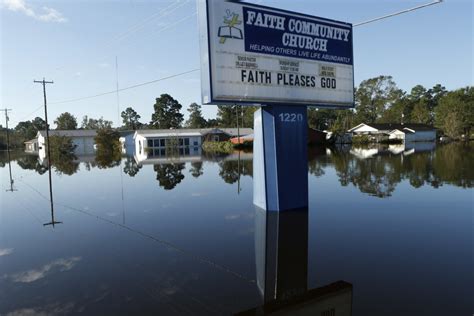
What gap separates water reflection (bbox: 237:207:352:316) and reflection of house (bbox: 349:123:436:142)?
64678 millimetres

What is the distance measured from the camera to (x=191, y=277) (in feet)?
20.4

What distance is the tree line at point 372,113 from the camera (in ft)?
271

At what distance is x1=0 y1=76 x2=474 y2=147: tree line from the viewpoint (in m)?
82.6

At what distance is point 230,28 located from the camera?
1052cm

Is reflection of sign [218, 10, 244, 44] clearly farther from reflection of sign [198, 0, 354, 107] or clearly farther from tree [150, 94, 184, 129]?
tree [150, 94, 184, 129]

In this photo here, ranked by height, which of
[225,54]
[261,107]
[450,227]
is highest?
[225,54]

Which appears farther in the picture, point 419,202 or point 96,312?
point 419,202

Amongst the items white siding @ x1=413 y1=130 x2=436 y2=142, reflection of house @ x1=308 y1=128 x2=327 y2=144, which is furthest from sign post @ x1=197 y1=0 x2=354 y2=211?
white siding @ x1=413 y1=130 x2=436 y2=142

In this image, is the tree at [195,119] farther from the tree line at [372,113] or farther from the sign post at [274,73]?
the sign post at [274,73]

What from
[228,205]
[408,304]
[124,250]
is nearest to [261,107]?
[228,205]

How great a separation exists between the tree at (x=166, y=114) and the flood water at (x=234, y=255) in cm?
10121

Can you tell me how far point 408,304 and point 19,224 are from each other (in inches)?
427

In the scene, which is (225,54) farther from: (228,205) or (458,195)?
(458,195)

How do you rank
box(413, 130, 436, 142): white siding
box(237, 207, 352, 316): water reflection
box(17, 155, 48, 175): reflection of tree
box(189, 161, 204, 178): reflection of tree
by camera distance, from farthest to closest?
box(413, 130, 436, 142): white siding < box(17, 155, 48, 175): reflection of tree < box(189, 161, 204, 178): reflection of tree < box(237, 207, 352, 316): water reflection
